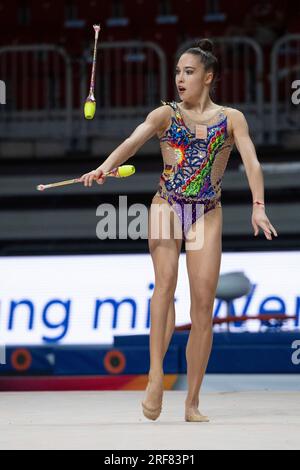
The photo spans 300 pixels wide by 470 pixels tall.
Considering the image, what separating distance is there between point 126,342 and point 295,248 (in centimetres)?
183

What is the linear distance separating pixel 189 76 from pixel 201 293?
0.95 metres

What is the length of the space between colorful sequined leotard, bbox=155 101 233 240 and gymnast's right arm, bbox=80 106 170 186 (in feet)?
0.18

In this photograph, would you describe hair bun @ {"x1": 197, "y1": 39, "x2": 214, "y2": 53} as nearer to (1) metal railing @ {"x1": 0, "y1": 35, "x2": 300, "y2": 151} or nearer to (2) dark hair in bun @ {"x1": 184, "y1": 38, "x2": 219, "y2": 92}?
(2) dark hair in bun @ {"x1": 184, "y1": 38, "x2": 219, "y2": 92}

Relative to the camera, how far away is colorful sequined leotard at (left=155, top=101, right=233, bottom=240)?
4.82 meters

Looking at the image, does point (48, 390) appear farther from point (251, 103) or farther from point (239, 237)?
point (251, 103)

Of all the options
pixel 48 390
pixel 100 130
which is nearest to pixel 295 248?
pixel 48 390

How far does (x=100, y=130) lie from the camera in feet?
37.2

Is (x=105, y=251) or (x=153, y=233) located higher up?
(x=105, y=251)

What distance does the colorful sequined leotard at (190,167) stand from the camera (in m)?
4.82

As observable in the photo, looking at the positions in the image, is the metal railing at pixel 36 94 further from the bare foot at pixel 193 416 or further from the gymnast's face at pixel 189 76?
the bare foot at pixel 193 416

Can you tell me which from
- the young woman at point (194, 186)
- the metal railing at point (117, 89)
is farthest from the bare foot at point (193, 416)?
the metal railing at point (117, 89)

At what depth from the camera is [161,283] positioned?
15.6ft

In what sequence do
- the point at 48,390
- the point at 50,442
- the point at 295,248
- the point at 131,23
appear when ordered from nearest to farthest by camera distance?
1. the point at 50,442
2. the point at 48,390
3. the point at 295,248
4. the point at 131,23

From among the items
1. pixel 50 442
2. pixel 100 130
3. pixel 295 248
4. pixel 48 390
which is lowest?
pixel 50 442
